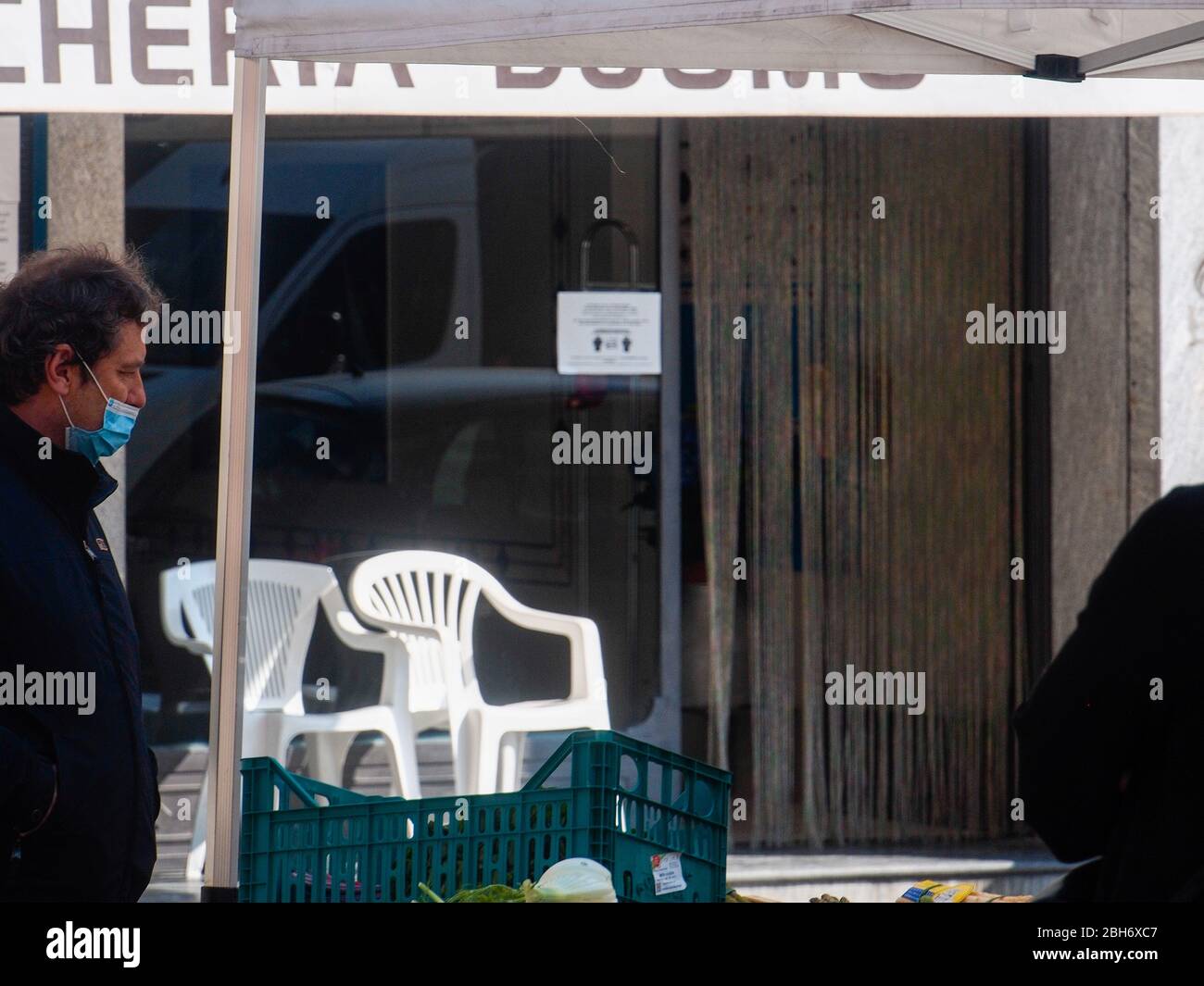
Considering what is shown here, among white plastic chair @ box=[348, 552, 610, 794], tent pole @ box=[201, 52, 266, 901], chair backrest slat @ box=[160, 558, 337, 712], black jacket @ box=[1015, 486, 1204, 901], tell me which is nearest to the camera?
black jacket @ box=[1015, 486, 1204, 901]

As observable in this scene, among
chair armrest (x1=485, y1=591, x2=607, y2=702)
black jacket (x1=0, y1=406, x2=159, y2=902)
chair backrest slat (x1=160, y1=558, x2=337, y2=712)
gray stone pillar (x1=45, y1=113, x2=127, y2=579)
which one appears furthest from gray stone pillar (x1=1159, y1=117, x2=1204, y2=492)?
black jacket (x1=0, y1=406, x2=159, y2=902)

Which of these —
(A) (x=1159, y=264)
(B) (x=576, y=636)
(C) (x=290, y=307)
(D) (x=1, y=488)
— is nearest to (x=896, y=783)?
(B) (x=576, y=636)

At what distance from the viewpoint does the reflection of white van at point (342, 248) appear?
5895mm

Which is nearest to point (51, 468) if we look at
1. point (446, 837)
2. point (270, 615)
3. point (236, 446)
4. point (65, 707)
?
point (236, 446)

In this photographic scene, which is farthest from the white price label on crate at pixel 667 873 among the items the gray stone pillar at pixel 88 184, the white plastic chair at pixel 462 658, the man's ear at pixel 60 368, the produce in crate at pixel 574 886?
the gray stone pillar at pixel 88 184

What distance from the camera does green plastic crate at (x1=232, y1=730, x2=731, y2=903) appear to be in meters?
2.59

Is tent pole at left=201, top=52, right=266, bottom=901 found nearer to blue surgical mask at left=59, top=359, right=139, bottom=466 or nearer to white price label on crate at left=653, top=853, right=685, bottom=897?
blue surgical mask at left=59, top=359, right=139, bottom=466

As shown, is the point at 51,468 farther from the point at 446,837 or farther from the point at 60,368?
the point at 446,837

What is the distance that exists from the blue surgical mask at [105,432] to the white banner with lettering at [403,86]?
1.32 m

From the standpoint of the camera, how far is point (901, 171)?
18.9 feet

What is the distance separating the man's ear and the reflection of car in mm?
2945

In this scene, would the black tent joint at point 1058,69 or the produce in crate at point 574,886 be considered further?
the black tent joint at point 1058,69

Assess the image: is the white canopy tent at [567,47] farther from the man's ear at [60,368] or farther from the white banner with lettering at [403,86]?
the white banner with lettering at [403,86]

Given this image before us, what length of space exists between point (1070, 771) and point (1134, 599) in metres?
0.30
